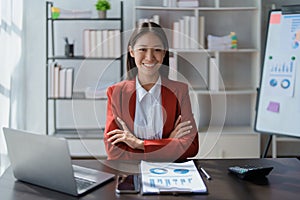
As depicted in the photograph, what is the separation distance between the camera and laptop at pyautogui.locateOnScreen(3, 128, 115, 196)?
1408 mm

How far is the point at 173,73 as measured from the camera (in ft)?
6.87

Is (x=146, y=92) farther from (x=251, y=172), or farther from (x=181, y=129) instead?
(x=251, y=172)

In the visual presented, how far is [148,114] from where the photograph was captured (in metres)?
1.90

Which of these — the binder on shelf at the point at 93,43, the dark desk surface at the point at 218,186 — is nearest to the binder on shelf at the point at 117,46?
the binder on shelf at the point at 93,43

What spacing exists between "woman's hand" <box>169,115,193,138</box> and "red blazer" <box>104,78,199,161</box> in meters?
0.01

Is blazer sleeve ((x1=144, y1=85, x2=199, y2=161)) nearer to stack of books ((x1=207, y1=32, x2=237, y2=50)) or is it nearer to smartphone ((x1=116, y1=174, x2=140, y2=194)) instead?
smartphone ((x1=116, y1=174, x2=140, y2=194))

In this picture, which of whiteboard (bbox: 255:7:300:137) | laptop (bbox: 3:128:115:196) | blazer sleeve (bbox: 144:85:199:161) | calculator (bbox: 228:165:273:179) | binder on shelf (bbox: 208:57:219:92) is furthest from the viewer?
binder on shelf (bbox: 208:57:219:92)

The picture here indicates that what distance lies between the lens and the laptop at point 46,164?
1.41 meters

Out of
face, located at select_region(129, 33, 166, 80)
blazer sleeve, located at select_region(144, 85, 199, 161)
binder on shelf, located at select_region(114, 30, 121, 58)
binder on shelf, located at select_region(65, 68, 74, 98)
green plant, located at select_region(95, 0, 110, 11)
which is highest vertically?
green plant, located at select_region(95, 0, 110, 11)

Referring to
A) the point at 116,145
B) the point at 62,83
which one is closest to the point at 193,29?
the point at 62,83

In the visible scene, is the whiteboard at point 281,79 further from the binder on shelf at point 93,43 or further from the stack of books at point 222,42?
the binder on shelf at point 93,43

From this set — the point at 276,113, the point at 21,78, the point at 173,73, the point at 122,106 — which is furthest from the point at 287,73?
the point at 21,78

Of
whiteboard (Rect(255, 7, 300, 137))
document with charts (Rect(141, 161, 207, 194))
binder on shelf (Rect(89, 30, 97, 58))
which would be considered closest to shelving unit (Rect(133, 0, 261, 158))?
binder on shelf (Rect(89, 30, 97, 58))

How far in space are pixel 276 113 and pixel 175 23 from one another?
5.00 feet
